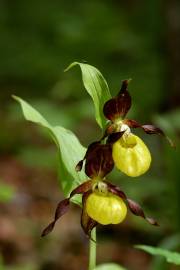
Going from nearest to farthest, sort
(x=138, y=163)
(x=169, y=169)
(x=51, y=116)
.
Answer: (x=138, y=163)
(x=169, y=169)
(x=51, y=116)

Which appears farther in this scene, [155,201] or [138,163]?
[155,201]

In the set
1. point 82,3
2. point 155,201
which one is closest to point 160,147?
point 155,201

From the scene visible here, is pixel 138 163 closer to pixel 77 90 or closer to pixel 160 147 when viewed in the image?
pixel 160 147

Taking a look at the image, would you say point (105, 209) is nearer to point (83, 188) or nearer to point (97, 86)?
point (83, 188)

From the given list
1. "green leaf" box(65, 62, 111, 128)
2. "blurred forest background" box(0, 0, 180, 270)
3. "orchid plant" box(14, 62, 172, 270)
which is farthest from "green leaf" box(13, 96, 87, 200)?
"blurred forest background" box(0, 0, 180, 270)

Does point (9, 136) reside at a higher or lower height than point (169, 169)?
lower

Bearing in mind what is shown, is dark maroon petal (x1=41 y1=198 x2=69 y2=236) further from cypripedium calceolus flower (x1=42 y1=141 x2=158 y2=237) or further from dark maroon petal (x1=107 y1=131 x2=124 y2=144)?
dark maroon petal (x1=107 y1=131 x2=124 y2=144)

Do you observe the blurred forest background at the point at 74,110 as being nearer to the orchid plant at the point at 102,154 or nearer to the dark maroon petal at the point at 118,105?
the orchid plant at the point at 102,154
